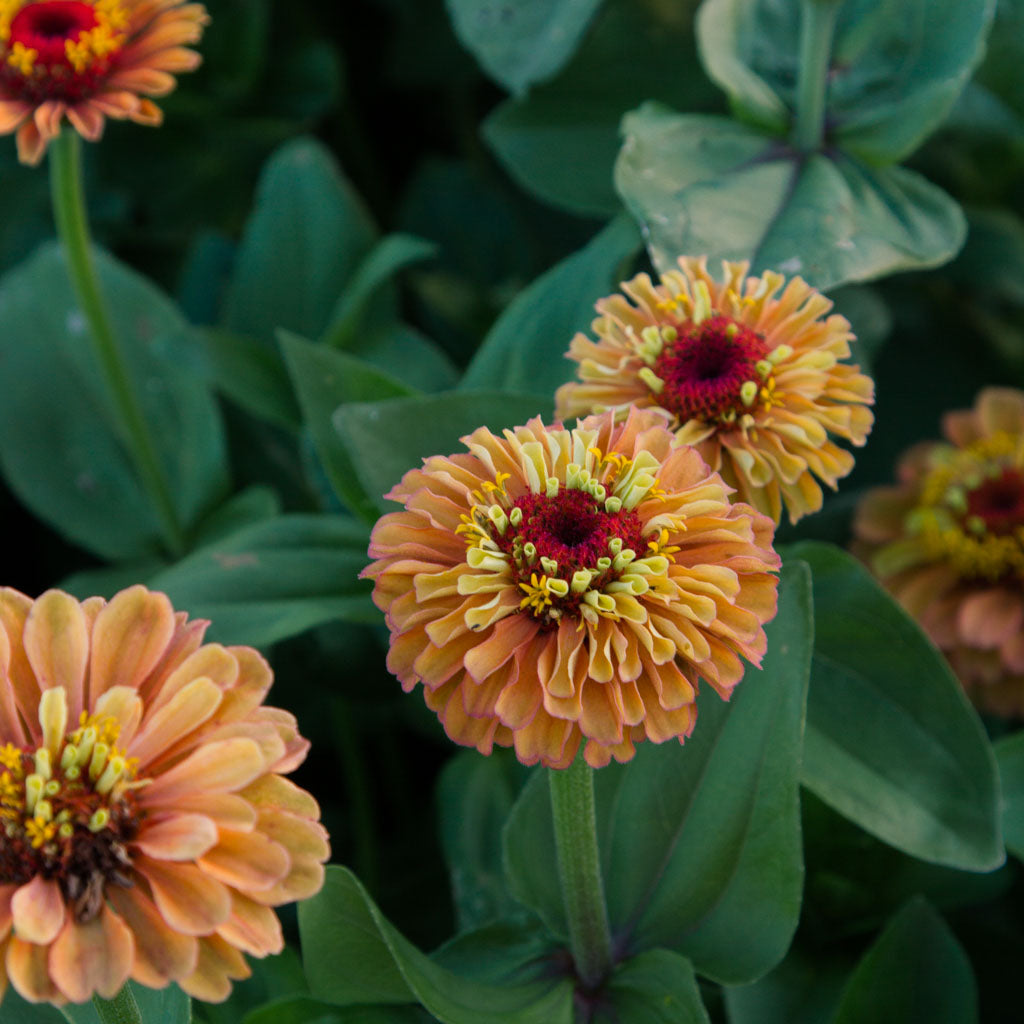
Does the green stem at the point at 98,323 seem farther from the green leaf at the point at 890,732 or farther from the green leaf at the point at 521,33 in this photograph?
the green leaf at the point at 890,732

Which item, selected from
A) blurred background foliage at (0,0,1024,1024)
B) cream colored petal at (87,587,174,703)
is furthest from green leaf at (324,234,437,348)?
cream colored petal at (87,587,174,703)

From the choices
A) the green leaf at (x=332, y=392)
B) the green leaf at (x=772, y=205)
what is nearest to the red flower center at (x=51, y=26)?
the green leaf at (x=332, y=392)

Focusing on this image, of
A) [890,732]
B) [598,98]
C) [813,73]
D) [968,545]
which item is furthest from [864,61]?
[890,732]

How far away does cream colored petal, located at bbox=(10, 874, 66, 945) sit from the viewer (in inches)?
11.9

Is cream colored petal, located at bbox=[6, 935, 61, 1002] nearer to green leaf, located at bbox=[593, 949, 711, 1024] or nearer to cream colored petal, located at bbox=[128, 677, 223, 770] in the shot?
cream colored petal, located at bbox=[128, 677, 223, 770]

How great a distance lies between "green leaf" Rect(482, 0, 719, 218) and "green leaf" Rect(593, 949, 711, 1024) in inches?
20.5

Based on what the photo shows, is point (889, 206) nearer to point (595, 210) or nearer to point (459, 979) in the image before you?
point (595, 210)

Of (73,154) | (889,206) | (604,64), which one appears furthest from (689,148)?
(73,154)

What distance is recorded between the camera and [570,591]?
376 millimetres

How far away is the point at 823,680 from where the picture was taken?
1.95 feet

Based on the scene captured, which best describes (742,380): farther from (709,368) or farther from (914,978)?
(914,978)

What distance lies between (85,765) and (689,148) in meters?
0.49

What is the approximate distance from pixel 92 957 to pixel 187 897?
0.09 ft

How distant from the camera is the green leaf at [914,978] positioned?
55 centimetres
